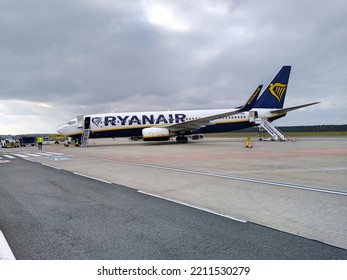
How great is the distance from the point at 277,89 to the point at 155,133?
56.4 feet

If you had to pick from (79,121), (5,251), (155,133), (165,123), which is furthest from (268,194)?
(79,121)

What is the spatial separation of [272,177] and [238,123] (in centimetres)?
2242

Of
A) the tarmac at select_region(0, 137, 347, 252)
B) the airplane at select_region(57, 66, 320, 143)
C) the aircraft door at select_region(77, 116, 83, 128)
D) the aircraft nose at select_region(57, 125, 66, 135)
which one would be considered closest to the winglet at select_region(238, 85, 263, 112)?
the airplane at select_region(57, 66, 320, 143)

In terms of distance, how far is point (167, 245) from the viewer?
10.6 feet

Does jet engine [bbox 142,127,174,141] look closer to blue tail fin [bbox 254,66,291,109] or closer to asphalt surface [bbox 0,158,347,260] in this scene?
blue tail fin [bbox 254,66,291,109]

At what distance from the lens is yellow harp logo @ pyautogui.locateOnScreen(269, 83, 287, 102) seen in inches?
1196

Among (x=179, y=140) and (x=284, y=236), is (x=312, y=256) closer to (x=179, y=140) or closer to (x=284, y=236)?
(x=284, y=236)

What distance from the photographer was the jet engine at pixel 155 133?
25.6 meters

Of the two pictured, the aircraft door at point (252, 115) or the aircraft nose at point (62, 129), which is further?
the aircraft door at point (252, 115)

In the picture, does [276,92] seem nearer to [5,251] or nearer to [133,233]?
[133,233]

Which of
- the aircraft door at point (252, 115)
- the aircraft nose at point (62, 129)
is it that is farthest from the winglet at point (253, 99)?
the aircraft nose at point (62, 129)

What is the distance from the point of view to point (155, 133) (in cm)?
2562

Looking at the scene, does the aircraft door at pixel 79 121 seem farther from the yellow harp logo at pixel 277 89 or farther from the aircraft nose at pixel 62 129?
the yellow harp logo at pixel 277 89

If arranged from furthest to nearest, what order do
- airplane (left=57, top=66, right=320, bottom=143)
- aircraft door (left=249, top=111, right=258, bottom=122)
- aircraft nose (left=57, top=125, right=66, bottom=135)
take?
1. aircraft door (left=249, top=111, right=258, bottom=122)
2. aircraft nose (left=57, top=125, right=66, bottom=135)
3. airplane (left=57, top=66, right=320, bottom=143)
